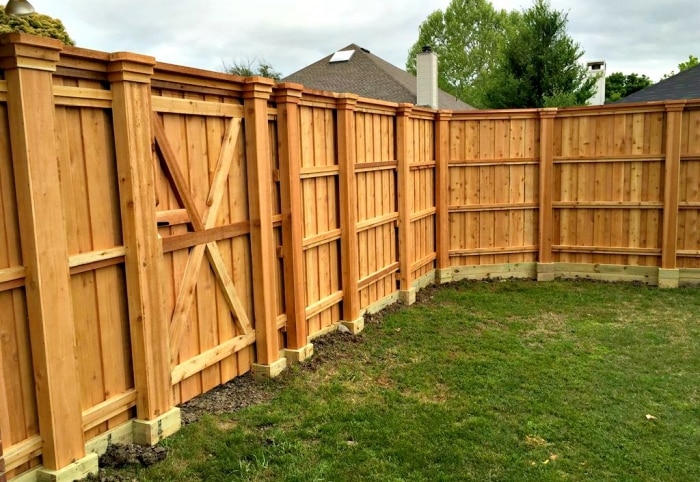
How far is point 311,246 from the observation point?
5.79 metres

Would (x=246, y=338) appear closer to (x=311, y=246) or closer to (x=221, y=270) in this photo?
(x=221, y=270)

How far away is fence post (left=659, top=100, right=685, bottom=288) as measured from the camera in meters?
8.50

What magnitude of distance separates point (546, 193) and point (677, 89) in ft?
32.0

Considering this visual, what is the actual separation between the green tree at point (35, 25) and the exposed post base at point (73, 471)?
239cm

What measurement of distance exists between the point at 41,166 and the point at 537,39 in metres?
21.4

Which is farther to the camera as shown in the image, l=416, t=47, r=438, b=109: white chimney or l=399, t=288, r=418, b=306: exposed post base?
l=416, t=47, r=438, b=109: white chimney

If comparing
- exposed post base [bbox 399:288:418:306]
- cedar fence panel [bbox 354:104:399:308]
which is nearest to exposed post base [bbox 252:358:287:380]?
cedar fence panel [bbox 354:104:399:308]

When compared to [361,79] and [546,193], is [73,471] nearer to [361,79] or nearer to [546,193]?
[546,193]

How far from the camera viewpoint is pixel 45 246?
2988mm

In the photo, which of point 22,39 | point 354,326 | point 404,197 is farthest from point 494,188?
point 22,39

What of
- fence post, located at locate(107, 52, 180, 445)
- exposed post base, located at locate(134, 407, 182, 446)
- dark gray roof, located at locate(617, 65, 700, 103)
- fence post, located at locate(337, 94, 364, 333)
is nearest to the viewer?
fence post, located at locate(107, 52, 180, 445)

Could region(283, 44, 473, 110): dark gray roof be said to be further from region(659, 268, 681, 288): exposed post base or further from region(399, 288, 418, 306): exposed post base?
region(399, 288, 418, 306): exposed post base

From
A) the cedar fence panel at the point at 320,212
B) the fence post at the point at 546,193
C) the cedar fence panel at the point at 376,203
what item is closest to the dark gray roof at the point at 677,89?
the fence post at the point at 546,193

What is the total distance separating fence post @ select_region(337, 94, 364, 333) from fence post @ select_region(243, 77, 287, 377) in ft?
4.16
